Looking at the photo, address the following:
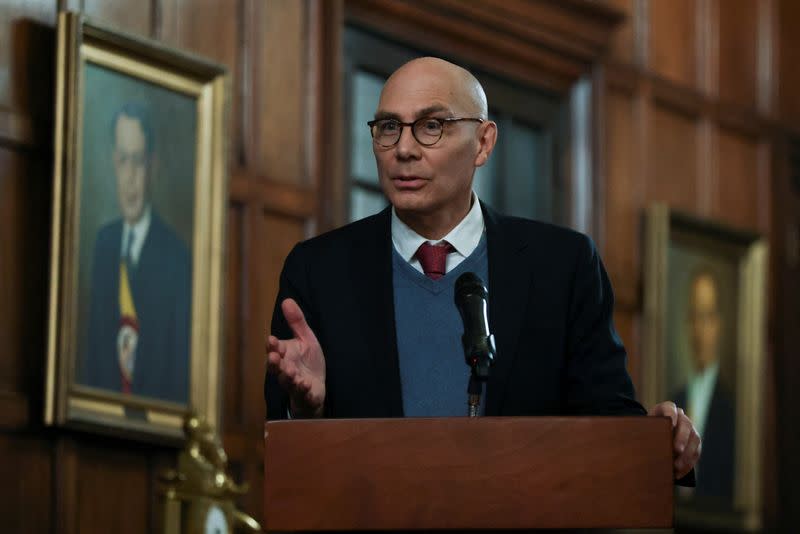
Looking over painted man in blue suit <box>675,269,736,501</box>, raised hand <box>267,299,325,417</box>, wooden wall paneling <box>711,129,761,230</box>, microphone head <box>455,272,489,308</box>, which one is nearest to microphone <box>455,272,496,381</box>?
microphone head <box>455,272,489,308</box>

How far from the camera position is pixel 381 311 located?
3.31 meters

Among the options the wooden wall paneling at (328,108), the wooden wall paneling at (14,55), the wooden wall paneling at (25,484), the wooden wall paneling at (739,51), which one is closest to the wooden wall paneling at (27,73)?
the wooden wall paneling at (14,55)

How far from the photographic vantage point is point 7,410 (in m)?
5.50

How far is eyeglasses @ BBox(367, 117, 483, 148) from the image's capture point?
339 centimetres

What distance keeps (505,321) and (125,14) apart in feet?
10.5

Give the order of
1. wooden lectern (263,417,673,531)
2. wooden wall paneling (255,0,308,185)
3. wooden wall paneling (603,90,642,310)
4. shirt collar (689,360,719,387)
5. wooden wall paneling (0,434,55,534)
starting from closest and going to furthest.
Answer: wooden lectern (263,417,673,531)
wooden wall paneling (0,434,55,534)
wooden wall paneling (255,0,308,185)
wooden wall paneling (603,90,642,310)
shirt collar (689,360,719,387)

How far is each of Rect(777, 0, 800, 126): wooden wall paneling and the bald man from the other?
7116 millimetres

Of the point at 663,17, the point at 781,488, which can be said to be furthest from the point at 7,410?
the point at 781,488

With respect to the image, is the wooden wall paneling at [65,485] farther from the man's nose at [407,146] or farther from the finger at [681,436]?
the finger at [681,436]

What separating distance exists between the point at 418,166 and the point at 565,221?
535 cm

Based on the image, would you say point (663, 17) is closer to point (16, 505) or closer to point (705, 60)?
point (705, 60)

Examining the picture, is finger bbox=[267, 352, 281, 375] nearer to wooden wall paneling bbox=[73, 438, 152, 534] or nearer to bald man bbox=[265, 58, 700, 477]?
bald man bbox=[265, 58, 700, 477]

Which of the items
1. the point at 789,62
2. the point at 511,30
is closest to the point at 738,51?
the point at 789,62

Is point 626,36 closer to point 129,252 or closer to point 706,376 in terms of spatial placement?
point 706,376
